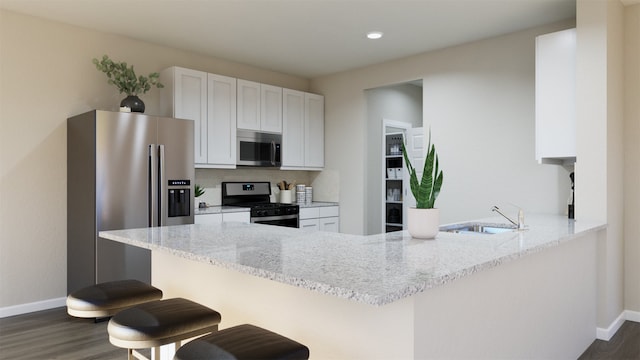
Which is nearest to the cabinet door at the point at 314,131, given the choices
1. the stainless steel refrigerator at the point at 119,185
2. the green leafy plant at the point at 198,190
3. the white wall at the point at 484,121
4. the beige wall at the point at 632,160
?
the white wall at the point at 484,121

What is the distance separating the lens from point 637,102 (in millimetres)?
3402

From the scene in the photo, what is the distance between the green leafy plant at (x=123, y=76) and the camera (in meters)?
3.88

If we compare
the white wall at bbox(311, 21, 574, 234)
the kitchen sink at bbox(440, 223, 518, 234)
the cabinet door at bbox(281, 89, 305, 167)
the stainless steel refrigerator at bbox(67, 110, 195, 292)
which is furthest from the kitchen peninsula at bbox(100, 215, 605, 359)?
the cabinet door at bbox(281, 89, 305, 167)

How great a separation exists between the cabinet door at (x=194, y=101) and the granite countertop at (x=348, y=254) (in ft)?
7.02

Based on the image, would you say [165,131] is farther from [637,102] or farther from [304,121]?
[637,102]

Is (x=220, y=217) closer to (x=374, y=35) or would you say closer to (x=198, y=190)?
(x=198, y=190)

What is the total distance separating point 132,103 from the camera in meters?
3.92

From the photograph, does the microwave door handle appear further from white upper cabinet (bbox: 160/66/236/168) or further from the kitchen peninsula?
the kitchen peninsula

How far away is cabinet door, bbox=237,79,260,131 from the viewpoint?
4.84m

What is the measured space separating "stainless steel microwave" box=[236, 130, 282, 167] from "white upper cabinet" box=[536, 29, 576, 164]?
286 cm

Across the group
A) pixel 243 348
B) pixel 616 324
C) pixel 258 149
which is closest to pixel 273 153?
pixel 258 149

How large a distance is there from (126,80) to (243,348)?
3.41 metres

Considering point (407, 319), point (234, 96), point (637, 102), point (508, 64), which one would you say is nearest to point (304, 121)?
point (234, 96)

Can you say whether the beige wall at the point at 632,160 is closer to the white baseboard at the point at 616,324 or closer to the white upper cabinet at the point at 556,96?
the white baseboard at the point at 616,324
